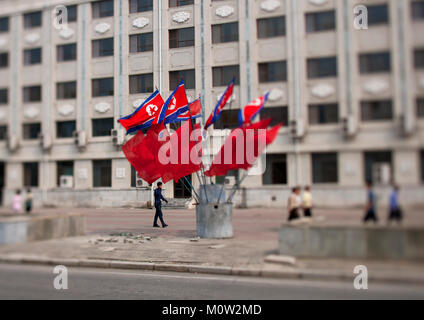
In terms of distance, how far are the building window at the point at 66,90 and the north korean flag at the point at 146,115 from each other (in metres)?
0.44

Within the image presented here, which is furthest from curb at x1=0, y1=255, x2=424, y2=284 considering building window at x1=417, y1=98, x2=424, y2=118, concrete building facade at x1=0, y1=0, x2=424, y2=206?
building window at x1=417, y1=98, x2=424, y2=118

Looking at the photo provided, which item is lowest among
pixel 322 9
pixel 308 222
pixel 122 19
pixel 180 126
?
pixel 308 222

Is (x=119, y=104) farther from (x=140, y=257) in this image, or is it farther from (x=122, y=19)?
(x=140, y=257)

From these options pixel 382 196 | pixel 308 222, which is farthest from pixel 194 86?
pixel 382 196

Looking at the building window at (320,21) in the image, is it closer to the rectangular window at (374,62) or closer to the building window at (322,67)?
the building window at (322,67)

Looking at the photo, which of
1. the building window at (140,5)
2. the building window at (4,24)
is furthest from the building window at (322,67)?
the building window at (4,24)

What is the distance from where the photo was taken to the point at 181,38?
2980mm

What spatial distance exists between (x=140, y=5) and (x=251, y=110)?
121 centimetres

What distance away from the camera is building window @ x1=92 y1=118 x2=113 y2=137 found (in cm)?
304

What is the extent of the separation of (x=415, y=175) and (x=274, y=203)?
2.98ft

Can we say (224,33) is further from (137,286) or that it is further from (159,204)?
(137,286)

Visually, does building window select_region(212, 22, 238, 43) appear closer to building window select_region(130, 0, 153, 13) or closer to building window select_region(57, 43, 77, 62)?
building window select_region(130, 0, 153, 13)
